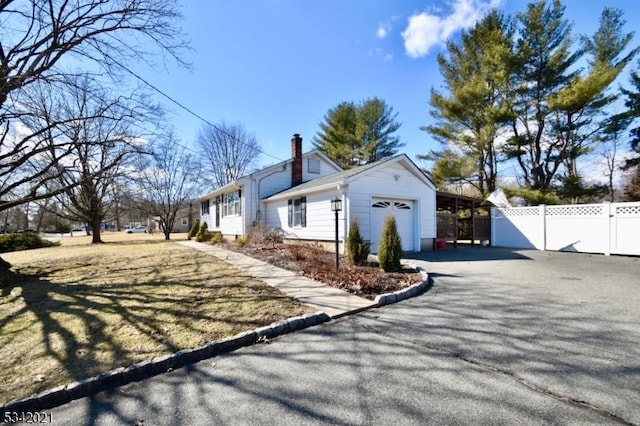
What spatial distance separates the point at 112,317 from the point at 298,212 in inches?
369

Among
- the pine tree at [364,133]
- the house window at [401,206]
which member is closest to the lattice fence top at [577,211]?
the house window at [401,206]

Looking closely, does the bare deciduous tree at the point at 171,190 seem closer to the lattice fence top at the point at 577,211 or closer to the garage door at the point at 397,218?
the garage door at the point at 397,218

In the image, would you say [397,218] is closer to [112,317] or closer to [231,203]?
[112,317]

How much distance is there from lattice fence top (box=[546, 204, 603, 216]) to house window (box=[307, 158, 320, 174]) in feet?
38.8

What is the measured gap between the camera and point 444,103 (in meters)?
20.0

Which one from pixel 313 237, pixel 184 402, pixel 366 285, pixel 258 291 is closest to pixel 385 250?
pixel 366 285

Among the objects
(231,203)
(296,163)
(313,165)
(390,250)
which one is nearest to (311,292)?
(390,250)

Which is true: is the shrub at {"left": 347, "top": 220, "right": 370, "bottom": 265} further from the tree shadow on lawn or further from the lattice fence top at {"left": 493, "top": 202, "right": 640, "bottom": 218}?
the lattice fence top at {"left": 493, "top": 202, "right": 640, "bottom": 218}

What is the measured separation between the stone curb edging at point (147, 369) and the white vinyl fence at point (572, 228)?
13368 mm

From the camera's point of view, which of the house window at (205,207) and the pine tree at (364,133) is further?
the pine tree at (364,133)

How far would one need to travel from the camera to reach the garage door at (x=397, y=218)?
11.6 m

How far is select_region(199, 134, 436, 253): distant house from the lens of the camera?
11.2 metres

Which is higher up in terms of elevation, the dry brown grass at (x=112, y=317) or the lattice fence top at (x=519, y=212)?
the lattice fence top at (x=519, y=212)

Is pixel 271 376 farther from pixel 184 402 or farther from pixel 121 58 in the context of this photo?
→ pixel 121 58
